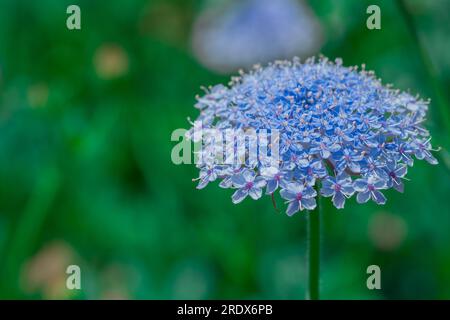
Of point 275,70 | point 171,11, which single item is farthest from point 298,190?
point 171,11

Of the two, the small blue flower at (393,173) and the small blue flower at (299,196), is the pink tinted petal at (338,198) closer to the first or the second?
the small blue flower at (299,196)

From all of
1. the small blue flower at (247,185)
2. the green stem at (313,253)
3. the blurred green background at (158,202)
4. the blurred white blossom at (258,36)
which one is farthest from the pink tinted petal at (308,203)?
the blurred white blossom at (258,36)

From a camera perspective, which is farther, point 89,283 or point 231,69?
point 231,69

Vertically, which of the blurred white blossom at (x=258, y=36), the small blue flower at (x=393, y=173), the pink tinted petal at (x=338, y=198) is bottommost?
the pink tinted petal at (x=338, y=198)

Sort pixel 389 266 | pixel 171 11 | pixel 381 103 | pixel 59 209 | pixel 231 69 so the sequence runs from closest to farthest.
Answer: pixel 381 103 < pixel 389 266 < pixel 59 209 < pixel 231 69 < pixel 171 11
